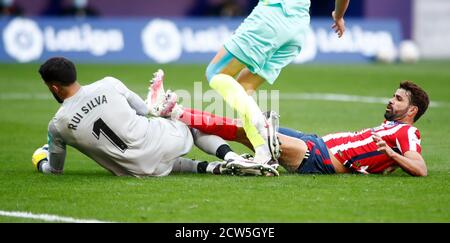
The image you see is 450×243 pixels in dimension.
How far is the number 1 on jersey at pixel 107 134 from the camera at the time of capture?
838 centimetres

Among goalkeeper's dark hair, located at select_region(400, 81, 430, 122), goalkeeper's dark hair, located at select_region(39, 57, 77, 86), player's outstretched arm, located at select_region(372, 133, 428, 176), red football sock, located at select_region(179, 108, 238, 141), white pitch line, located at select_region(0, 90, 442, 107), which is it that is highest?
goalkeeper's dark hair, located at select_region(39, 57, 77, 86)

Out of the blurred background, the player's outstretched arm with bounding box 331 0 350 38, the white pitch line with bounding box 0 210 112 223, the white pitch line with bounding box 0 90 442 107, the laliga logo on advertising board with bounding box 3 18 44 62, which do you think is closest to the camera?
the white pitch line with bounding box 0 210 112 223

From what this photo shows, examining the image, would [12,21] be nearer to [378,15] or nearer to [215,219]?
[378,15]

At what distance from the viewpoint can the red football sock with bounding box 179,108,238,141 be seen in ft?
29.7

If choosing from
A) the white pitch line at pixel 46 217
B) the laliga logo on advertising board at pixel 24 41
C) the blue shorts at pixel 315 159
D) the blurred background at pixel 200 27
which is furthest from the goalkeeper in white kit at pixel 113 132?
the blurred background at pixel 200 27

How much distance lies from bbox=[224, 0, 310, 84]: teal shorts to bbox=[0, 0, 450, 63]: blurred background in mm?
16999

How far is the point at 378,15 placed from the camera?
30.8 metres

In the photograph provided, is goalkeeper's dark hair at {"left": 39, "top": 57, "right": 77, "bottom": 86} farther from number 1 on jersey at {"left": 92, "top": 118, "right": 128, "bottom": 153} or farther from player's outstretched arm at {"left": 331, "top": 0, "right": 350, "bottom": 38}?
player's outstretched arm at {"left": 331, "top": 0, "right": 350, "bottom": 38}

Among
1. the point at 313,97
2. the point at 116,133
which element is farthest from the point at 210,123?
the point at 313,97

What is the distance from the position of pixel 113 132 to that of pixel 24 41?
1745cm

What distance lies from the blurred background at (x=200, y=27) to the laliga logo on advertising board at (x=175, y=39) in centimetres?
3

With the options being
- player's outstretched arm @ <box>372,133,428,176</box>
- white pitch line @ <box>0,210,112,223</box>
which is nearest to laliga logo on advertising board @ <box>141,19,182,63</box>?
player's outstretched arm @ <box>372,133,428,176</box>

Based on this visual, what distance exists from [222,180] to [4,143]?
14.0 ft
